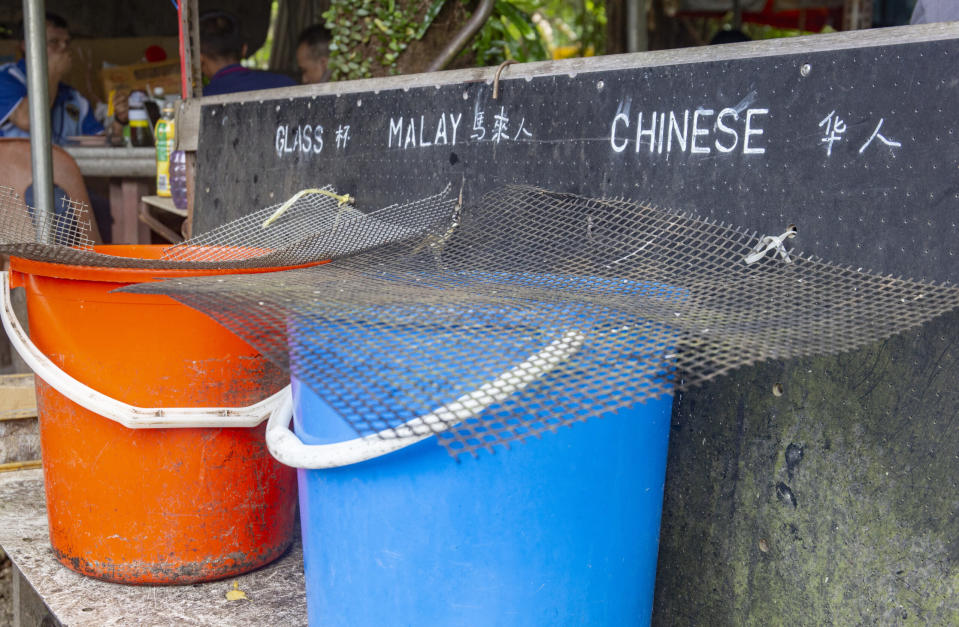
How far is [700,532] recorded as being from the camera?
158 cm

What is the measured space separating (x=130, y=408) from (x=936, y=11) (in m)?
2.08

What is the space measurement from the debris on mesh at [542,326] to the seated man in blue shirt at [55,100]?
4.08 meters

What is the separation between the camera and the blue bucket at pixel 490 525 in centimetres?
117

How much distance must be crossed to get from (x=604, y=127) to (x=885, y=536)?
881mm

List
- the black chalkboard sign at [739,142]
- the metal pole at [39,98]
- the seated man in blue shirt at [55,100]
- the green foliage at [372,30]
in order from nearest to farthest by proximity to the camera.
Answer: the black chalkboard sign at [739,142]
the metal pole at [39,98]
the green foliage at [372,30]
the seated man in blue shirt at [55,100]

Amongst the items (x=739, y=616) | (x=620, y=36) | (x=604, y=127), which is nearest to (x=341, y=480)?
(x=739, y=616)

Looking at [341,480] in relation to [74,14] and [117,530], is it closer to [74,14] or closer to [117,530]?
[117,530]

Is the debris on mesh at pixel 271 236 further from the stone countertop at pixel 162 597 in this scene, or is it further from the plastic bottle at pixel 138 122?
the plastic bottle at pixel 138 122

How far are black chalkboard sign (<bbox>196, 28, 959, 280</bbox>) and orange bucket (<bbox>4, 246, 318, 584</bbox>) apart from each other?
0.71 meters

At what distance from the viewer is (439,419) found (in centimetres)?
106

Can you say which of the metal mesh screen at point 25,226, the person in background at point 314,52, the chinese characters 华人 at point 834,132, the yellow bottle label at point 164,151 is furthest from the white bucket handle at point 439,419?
the person in background at point 314,52

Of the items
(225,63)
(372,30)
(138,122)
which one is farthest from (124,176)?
(372,30)

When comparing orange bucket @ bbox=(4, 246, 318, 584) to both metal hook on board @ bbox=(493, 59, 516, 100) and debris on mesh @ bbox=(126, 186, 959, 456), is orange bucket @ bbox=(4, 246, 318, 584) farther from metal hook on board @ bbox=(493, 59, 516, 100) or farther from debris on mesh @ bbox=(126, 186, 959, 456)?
Result: metal hook on board @ bbox=(493, 59, 516, 100)

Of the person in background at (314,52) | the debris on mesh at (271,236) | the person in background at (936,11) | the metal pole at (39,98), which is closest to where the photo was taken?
the debris on mesh at (271,236)
